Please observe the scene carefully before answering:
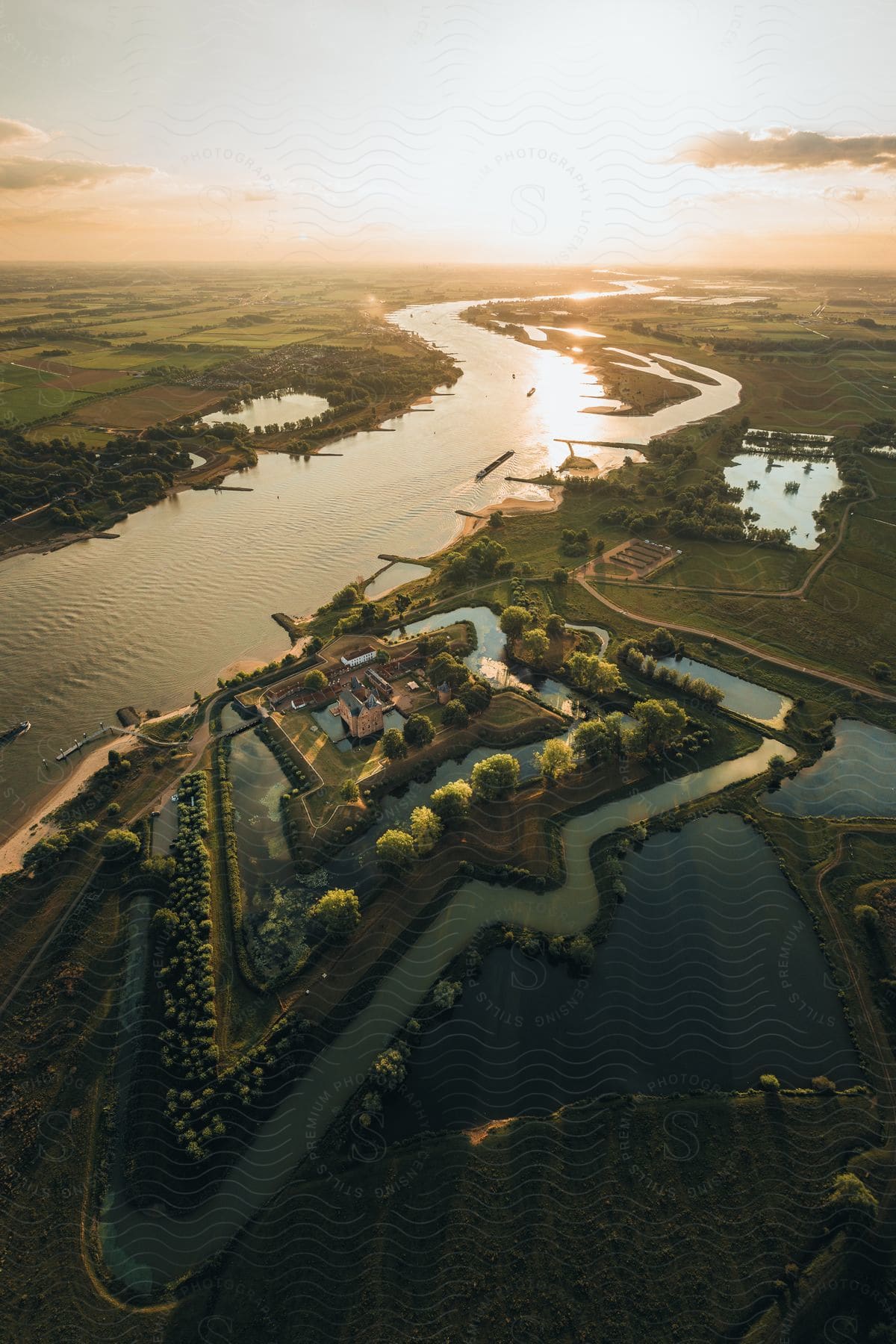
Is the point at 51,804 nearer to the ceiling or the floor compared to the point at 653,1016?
nearer to the ceiling

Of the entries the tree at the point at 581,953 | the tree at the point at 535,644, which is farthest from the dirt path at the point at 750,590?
the tree at the point at 581,953

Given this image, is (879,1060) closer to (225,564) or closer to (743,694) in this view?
(743,694)

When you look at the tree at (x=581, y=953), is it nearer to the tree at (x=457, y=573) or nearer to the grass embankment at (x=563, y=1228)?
the grass embankment at (x=563, y=1228)

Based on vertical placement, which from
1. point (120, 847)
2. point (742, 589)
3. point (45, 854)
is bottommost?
point (45, 854)

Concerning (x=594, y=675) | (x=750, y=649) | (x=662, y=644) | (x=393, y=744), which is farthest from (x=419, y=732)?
(x=750, y=649)

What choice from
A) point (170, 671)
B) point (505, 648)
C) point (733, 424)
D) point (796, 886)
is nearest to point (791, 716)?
point (796, 886)

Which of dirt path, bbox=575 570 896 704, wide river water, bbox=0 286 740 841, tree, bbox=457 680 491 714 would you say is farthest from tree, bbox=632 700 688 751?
wide river water, bbox=0 286 740 841

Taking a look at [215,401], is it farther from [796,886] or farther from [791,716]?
[796,886]

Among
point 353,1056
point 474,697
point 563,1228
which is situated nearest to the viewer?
point 563,1228
